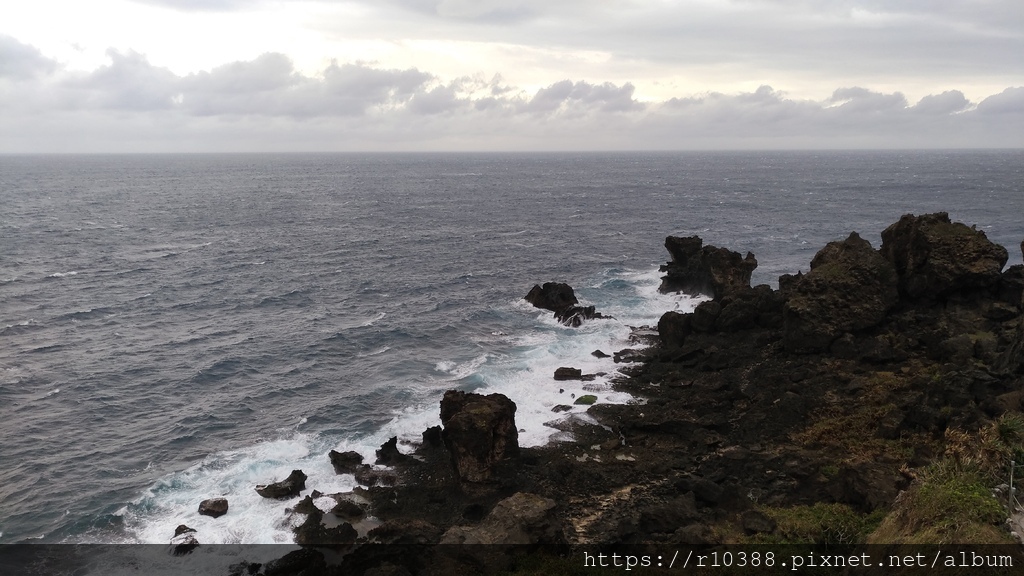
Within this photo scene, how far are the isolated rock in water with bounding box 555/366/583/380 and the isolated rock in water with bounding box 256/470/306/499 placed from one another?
22.0 meters

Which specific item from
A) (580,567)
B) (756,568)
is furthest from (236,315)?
(756,568)

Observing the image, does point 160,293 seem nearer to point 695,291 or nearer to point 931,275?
point 695,291

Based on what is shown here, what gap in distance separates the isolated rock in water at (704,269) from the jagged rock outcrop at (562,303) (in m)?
12.3

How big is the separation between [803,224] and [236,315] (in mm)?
107403

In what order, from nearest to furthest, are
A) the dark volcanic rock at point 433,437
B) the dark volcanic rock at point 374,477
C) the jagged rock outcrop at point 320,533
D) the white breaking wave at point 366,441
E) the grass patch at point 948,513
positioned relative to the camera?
1. the grass patch at point 948,513
2. the jagged rock outcrop at point 320,533
3. the white breaking wave at point 366,441
4. the dark volcanic rock at point 374,477
5. the dark volcanic rock at point 433,437

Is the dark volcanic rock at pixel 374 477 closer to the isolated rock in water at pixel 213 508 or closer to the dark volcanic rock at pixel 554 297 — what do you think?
the isolated rock in water at pixel 213 508

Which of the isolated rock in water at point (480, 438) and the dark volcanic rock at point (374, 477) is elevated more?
the isolated rock in water at point (480, 438)

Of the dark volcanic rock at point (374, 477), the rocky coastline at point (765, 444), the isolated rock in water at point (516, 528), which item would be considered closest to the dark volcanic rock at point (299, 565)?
the rocky coastline at point (765, 444)

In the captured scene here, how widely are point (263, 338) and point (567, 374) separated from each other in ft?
105

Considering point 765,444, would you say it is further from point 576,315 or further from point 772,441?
point 576,315

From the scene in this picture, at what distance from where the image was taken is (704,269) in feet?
253

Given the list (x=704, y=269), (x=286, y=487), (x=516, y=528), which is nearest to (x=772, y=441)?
(x=516, y=528)

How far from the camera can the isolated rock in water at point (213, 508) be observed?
Answer: 1512 inches

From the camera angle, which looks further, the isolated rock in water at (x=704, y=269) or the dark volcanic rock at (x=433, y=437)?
the isolated rock in water at (x=704, y=269)
